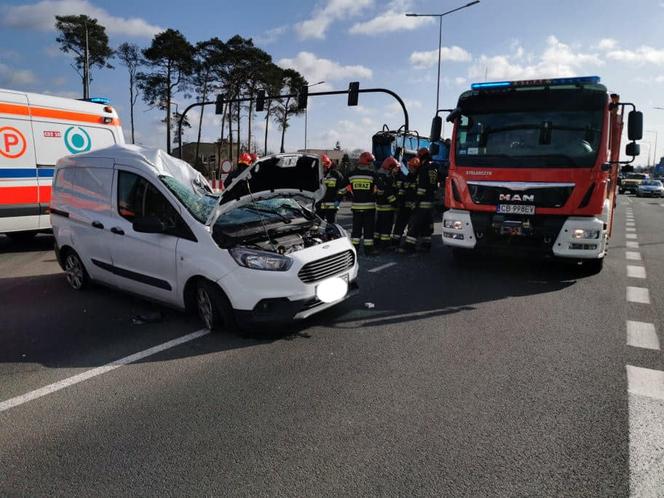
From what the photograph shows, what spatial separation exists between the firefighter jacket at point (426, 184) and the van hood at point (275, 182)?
344 centimetres

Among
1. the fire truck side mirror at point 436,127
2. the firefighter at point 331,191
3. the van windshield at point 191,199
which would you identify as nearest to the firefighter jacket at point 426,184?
the fire truck side mirror at point 436,127

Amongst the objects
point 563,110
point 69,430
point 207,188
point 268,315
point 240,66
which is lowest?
point 69,430

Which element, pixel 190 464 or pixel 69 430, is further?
pixel 69 430

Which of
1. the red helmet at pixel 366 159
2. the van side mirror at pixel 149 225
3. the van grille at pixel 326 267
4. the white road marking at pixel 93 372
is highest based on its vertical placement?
the red helmet at pixel 366 159

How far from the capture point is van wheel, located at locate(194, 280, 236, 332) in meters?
4.59

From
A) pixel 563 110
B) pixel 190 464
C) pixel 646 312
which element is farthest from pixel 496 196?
pixel 190 464

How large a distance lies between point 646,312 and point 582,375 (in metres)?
2.37

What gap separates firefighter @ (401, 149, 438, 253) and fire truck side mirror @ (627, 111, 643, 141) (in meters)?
3.14

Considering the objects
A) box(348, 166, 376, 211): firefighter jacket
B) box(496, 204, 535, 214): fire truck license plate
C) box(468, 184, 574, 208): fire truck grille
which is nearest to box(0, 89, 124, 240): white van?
box(348, 166, 376, 211): firefighter jacket

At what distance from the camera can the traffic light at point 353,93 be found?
77.8 ft

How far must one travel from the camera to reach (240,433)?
3029 millimetres

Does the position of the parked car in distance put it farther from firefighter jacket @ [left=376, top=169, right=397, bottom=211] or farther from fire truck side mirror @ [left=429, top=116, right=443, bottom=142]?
fire truck side mirror @ [left=429, top=116, right=443, bottom=142]

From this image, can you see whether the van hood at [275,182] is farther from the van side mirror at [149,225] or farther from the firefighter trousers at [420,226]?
the firefighter trousers at [420,226]

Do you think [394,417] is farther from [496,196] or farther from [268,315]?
[496,196]
